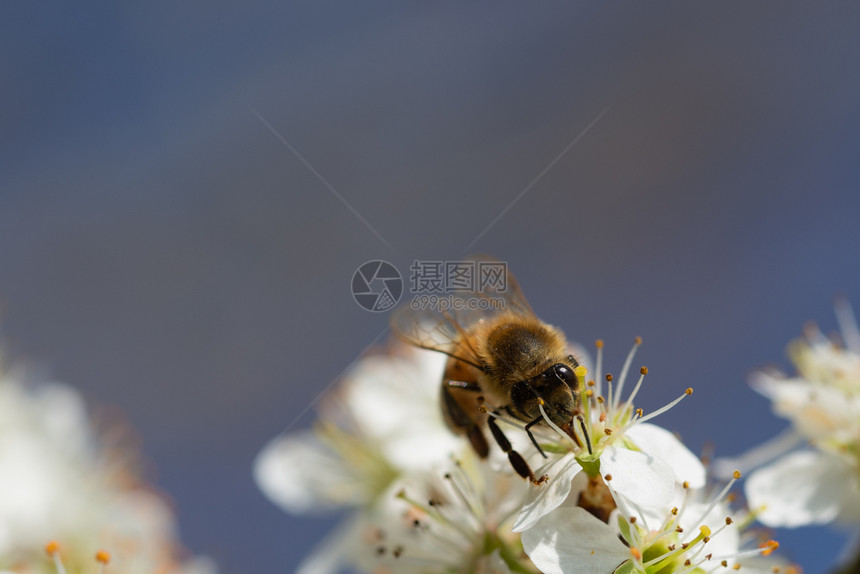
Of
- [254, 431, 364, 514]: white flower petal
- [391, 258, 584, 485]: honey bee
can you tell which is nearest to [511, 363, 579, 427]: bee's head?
[391, 258, 584, 485]: honey bee

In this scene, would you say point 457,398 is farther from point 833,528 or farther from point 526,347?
point 833,528

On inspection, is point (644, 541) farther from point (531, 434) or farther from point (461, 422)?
point (461, 422)

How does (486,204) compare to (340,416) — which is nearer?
(340,416)

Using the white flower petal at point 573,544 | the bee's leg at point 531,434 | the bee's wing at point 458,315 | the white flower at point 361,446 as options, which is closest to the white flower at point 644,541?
the white flower petal at point 573,544

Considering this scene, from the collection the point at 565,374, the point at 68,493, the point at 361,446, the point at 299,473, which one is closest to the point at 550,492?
the point at 565,374

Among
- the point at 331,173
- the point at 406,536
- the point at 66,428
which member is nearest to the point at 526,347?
the point at 406,536

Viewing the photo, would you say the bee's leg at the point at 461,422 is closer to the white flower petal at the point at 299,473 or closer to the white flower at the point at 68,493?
the white flower petal at the point at 299,473
